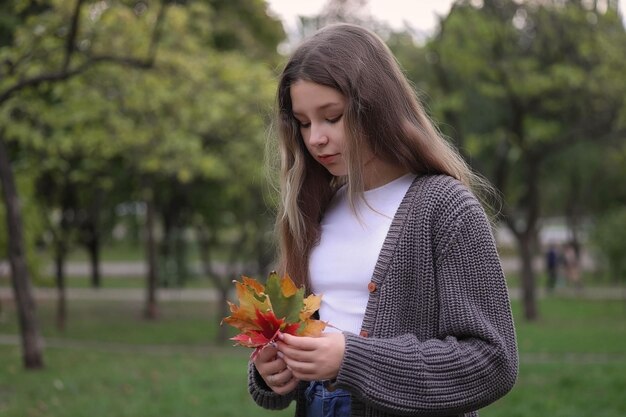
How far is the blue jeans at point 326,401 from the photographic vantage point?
2117mm

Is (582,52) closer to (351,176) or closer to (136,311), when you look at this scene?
(136,311)

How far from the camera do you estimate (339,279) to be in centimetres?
219

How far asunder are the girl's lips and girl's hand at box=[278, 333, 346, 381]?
0.49 meters

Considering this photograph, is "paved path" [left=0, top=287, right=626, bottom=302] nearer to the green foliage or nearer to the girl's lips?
the green foliage

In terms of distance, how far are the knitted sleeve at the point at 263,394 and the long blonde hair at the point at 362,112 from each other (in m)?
0.26

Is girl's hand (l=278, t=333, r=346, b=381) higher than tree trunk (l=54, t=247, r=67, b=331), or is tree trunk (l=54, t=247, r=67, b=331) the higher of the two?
girl's hand (l=278, t=333, r=346, b=381)

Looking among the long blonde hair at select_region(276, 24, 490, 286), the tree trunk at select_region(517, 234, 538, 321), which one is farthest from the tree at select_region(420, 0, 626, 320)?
the long blonde hair at select_region(276, 24, 490, 286)

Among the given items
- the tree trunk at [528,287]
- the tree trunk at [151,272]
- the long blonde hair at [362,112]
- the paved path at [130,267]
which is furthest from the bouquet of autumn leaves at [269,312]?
the paved path at [130,267]

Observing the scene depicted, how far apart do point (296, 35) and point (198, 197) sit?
512 centimetres

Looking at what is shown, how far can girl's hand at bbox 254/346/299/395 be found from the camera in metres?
2.02

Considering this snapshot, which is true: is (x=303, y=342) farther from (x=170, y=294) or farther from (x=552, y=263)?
(x=552, y=263)

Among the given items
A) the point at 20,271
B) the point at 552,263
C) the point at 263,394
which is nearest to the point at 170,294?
the point at 552,263

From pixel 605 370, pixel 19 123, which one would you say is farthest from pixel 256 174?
pixel 605 370

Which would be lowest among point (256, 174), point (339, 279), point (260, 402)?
point (256, 174)
